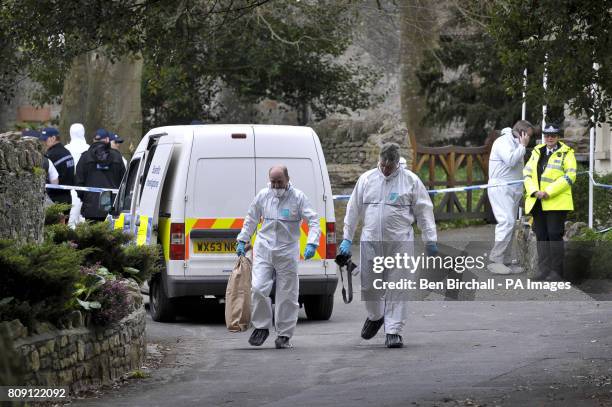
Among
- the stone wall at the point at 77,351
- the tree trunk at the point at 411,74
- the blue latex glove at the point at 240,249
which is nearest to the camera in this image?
the stone wall at the point at 77,351

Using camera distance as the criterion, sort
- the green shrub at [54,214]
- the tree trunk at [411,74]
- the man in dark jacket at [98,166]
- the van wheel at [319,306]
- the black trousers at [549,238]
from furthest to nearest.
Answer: the tree trunk at [411,74]
the man in dark jacket at [98,166]
the black trousers at [549,238]
the van wheel at [319,306]
the green shrub at [54,214]

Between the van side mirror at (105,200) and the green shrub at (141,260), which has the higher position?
the van side mirror at (105,200)

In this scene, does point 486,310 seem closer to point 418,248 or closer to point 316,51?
point 418,248

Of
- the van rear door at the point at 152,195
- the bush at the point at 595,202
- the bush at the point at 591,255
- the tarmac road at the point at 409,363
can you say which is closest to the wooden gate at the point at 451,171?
the bush at the point at 595,202

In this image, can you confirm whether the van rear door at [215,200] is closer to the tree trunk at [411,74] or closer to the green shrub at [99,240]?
the green shrub at [99,240]

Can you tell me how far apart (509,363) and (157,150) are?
228 inches

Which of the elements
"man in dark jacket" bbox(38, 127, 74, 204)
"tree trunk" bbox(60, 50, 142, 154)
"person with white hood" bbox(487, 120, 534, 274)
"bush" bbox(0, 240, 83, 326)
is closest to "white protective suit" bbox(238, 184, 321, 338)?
"bush" bbox(0, 240, 83, 326)

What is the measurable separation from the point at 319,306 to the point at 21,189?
16.8 feet

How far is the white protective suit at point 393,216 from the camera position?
1238cm

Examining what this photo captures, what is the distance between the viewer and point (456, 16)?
3556 centimetres

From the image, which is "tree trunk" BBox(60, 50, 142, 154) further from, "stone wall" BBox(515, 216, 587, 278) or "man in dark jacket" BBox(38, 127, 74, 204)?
"stone wall" BBox(515, 216, 587, 278)

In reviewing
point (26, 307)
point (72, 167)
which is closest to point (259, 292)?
point (26, 307)

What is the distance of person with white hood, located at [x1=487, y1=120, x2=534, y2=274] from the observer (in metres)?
18.0

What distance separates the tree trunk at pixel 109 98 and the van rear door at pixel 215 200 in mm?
12344
